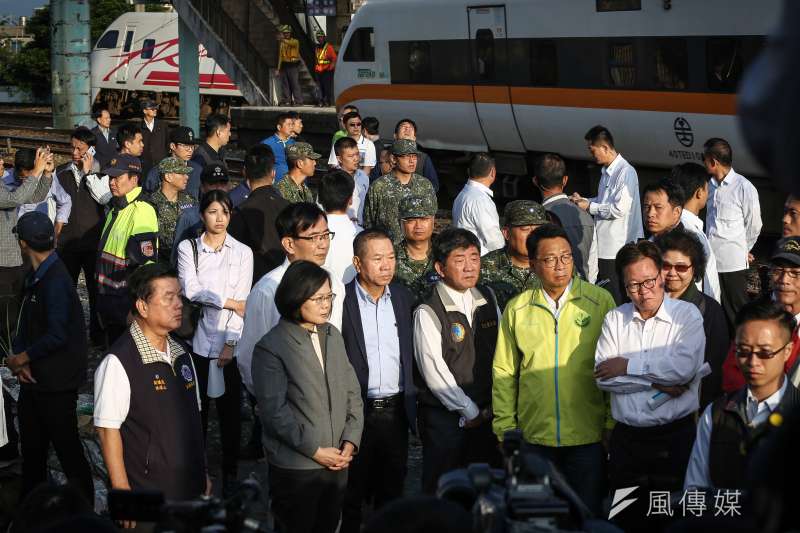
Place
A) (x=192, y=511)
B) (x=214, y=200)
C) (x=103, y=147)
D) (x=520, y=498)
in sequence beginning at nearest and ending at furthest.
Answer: (x=520, y=498)
(x=192, y=511)
(x=214, y=200)
(x=103, y=147)

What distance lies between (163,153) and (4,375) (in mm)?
5597

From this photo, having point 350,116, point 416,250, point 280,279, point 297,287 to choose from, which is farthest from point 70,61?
point 297,287

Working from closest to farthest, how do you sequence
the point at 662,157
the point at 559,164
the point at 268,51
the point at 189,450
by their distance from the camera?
the point at 189,450, the point at 559,164, the point at 662,157, the point at 268,51

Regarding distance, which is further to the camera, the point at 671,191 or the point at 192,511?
the point at 671,191

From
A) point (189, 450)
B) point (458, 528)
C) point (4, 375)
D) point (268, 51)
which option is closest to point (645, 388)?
point (189, 450)

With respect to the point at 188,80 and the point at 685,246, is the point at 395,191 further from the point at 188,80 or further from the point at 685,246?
the point at 188,80

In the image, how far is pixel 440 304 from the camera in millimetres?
5887

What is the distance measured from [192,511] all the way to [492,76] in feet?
52.2

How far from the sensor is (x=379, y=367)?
5.90 meters

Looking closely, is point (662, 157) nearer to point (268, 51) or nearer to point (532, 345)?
point (532, 345)

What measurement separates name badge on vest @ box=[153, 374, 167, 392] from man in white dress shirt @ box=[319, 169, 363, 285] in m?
2.54

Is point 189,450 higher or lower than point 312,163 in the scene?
lower

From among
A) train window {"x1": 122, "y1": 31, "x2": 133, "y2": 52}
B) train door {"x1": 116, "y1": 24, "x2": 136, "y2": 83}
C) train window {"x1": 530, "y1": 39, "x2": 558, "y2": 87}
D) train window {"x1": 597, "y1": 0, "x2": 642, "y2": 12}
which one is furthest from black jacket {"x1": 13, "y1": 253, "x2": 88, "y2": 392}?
train window {"x1": 122, "y1": 31, "x2": 133, "y2": 52}

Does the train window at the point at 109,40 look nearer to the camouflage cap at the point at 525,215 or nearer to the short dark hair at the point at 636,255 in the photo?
the camouflage cap at the point at 525,215
